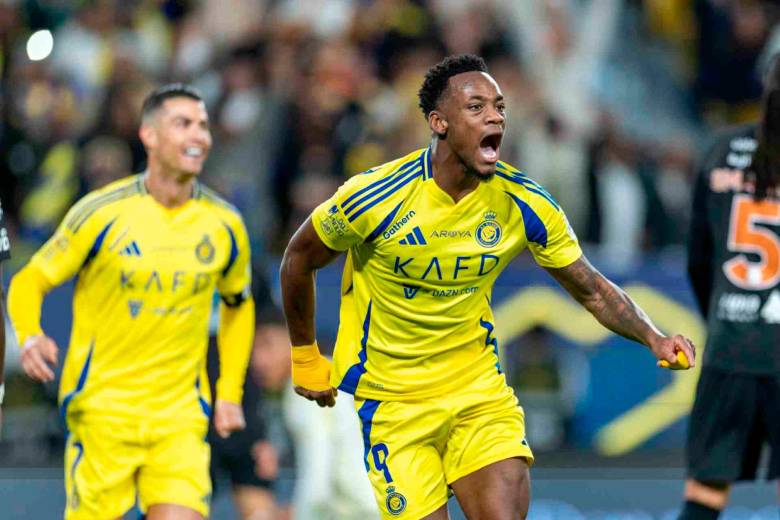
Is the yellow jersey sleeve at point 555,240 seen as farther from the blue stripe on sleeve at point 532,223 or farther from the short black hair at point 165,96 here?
the short black hair at point 165,96

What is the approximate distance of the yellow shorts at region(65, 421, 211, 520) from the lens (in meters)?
7.30

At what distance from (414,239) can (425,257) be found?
0.09 metres

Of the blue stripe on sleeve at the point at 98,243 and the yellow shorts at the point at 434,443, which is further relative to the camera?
the blue stripe on sleeve at the point at 98,243

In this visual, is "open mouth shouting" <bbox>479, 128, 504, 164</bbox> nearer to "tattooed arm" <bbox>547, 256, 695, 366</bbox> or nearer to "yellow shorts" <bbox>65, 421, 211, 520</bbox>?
"tattooed arm" <bbox>547, 256, 695, 366</bbox>

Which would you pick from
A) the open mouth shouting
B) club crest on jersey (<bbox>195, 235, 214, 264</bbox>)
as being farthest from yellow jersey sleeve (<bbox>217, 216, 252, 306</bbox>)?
the open mouth shouting

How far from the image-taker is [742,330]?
7.44 metres

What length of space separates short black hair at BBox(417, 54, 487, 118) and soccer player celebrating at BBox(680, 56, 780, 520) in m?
1.84

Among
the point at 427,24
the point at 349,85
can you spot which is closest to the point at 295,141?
the point at 349,85

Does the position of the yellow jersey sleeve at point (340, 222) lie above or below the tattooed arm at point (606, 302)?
above

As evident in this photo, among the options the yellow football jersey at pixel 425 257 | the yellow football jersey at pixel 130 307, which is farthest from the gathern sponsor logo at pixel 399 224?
the yellow football jersey at pixel 130 307

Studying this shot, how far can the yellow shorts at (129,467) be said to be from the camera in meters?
7.30

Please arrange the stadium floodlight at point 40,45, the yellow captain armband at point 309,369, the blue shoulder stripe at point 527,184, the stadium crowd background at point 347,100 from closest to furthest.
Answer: the blue shoulder stripe at point 527,184 → the yellow captain armband at point 309,369 → the stadium crowd background at point 347,100 → the stadium floodlight at point 40,45

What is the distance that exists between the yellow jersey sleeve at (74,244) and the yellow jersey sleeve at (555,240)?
2259mm

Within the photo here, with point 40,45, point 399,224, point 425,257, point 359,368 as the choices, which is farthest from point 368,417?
point 40,45
